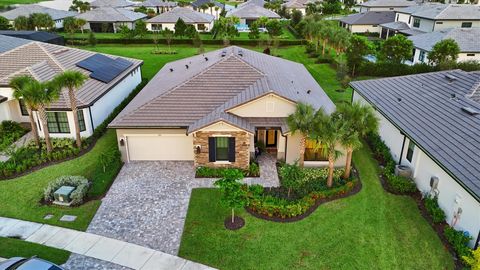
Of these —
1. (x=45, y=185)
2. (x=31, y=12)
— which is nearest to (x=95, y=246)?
(x=45, y=185)

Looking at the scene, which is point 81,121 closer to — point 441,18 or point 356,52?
point 356,52

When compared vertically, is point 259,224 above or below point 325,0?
below

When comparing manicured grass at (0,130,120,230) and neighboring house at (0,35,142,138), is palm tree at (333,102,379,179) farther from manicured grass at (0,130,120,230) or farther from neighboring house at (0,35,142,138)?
neighboring house at (0,35,142,138)

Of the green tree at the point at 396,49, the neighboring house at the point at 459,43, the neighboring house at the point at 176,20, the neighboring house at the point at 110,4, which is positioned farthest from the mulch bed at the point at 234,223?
the neighboring house at the point at 110,4

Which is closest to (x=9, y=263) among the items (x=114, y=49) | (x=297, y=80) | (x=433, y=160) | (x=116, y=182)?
(x=116, y=182)

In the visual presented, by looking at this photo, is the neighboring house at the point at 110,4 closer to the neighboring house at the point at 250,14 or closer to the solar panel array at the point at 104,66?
the neighboring house at the point at 250,14

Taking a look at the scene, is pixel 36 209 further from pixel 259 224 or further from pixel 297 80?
pixel 297 80
